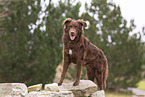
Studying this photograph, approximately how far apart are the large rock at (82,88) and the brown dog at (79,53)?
180mm

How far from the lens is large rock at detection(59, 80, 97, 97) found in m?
4.56

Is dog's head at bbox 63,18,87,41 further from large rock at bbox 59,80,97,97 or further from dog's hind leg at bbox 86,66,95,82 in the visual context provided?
large rock at bbox 59,80,97,97

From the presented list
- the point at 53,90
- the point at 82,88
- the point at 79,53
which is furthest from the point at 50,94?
the point at 79,53

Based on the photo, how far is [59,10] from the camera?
13.8 m

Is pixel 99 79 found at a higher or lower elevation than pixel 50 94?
higher

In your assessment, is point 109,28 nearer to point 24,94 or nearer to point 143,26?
point 143,26

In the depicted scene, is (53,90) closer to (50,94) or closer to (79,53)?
(50,94)

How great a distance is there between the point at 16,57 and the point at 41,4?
3.40m

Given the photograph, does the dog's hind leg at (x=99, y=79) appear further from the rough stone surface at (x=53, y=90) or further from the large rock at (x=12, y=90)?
the large rock at (x=12, y=90)

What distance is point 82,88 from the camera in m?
4.59

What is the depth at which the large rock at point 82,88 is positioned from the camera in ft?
15.0

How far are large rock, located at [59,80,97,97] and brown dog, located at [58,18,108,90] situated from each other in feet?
0.59

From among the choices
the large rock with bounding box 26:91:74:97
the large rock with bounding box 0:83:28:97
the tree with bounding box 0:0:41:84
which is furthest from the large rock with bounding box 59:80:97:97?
the tree with bounding box 0:0:41:84

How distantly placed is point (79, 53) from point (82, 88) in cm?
100
